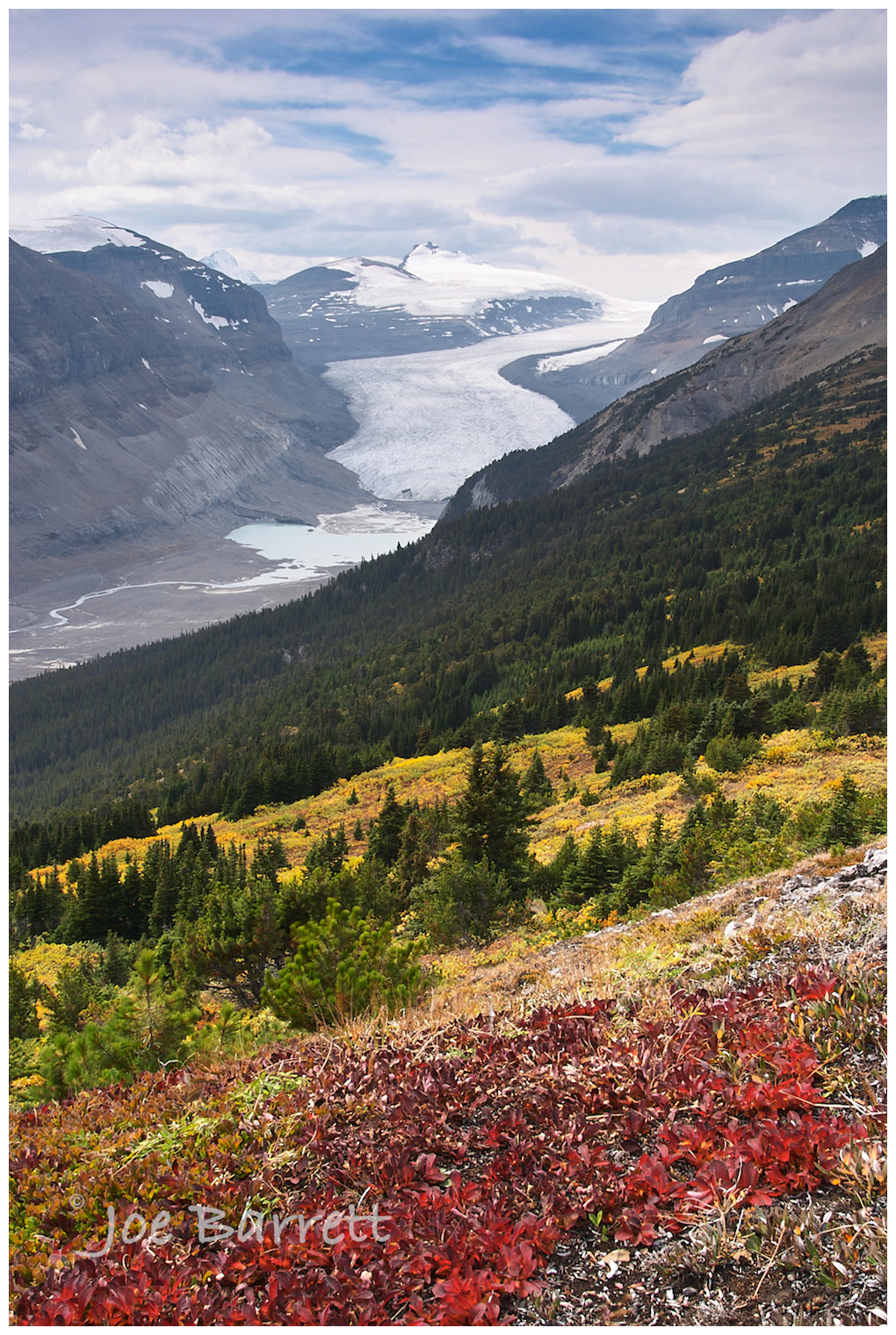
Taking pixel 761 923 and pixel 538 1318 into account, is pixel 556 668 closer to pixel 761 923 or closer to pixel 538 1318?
pixel 761 923

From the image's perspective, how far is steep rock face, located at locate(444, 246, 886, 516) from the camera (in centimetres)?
15162

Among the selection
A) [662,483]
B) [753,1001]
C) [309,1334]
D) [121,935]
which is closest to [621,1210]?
[309,1334]

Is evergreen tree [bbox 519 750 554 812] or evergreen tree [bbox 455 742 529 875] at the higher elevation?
evergreen tree [bbox 455 742 529 875]

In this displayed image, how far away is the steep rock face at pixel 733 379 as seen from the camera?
497 feet

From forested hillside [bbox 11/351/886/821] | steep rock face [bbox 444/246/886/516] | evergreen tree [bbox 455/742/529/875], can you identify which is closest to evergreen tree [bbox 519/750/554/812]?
evergreen tree [bbox 455/742/529/875]

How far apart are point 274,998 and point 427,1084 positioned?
3691 mm

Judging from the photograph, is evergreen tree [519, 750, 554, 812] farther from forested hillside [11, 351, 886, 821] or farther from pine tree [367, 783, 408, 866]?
forested hillside [11, 351, 886, 821]

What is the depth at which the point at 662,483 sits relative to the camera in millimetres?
129125

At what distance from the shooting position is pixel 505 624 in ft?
327

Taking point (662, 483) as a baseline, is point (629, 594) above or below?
below

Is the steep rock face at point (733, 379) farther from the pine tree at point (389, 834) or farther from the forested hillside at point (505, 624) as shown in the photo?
the pine tree at point (389, 834)

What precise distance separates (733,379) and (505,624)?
99.2 meters

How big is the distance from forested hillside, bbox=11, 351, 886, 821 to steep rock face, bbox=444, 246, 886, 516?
1081cm

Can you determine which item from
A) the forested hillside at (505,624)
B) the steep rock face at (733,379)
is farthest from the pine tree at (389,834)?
the steep rock face at (733,379)
